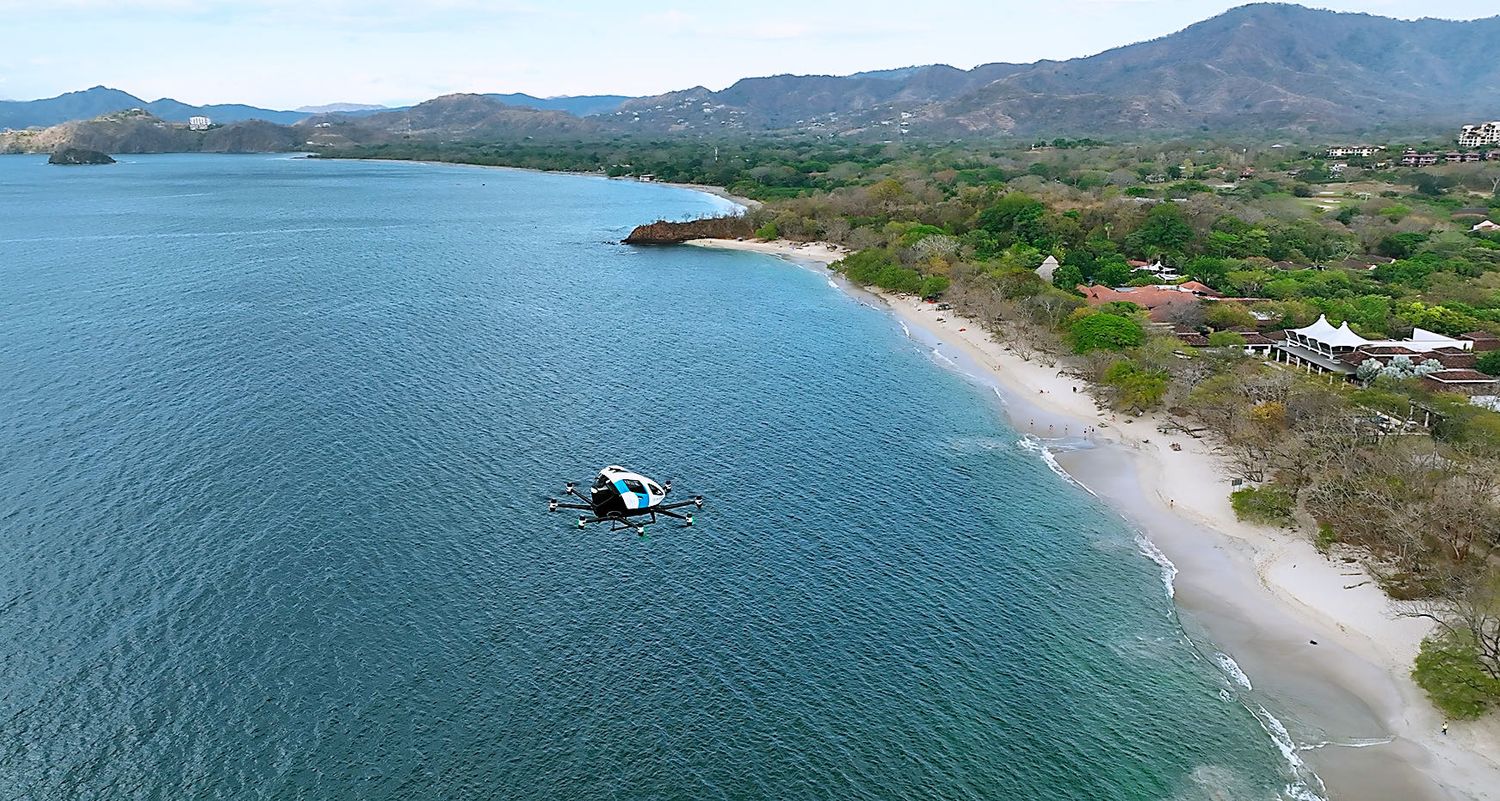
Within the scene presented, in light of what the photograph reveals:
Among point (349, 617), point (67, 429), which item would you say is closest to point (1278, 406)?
point (349, 617)

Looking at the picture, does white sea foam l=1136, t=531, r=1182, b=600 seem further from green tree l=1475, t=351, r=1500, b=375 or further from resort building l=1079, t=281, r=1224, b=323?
resort building l=1079, t=281, r=1224, b=323

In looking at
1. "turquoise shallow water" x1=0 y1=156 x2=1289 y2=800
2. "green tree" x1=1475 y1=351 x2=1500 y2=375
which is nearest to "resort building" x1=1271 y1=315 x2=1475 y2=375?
"green tree" x1=1475 y1=351 x2=1500 y2=375

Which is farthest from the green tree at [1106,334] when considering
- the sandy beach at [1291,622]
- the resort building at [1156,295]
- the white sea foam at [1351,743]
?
the white sea foam at [1351,743]

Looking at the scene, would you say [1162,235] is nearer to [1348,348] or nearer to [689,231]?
[1348,348]

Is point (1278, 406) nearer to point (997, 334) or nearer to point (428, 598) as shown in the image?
point (997, 334)

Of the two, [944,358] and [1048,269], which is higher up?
[1048,269]

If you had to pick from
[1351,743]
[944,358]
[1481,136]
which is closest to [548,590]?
[1351,743]
